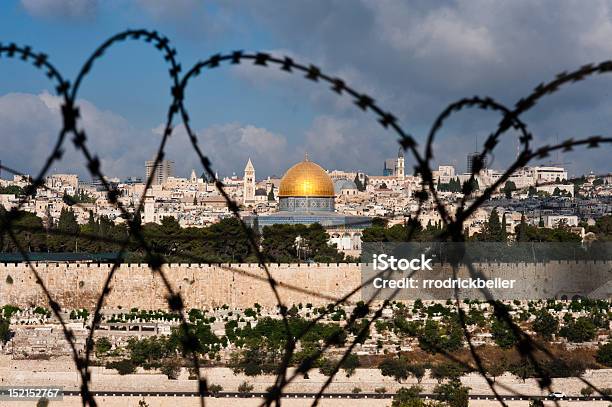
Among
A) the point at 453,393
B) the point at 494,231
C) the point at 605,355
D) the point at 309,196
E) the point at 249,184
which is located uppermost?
the point at 249,184

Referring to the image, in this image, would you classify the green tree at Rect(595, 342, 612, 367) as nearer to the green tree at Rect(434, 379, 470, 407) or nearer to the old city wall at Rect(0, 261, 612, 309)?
the green tree at Rect(434, 379, 470, 407)

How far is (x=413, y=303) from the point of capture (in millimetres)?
22734

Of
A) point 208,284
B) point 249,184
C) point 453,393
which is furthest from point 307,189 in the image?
point 249,184

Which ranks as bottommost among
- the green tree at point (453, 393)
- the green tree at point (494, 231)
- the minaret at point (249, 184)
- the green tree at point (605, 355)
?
the green tree at point (453, 393)

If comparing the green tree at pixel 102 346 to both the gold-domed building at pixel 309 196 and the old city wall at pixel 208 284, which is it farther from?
the gold-domed building at pixel 309 196

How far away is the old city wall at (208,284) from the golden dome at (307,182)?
1565 centimetres

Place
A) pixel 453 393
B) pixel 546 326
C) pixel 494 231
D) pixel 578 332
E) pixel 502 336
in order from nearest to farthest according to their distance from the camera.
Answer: pixel 453 393 → pixel 502 336 → pixel 578 332 → pixel 546 326 → pixel 494 231

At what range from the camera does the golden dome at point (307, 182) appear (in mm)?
40406

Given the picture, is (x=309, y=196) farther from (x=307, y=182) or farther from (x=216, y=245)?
(x=216, y=245)

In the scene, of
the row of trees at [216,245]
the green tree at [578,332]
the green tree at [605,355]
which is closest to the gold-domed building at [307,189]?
the row of trees at [216,245]

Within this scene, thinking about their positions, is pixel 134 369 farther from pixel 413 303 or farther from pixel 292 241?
pixel 292 241

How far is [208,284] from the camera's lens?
2452 centimetres

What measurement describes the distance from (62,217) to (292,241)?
10.8m

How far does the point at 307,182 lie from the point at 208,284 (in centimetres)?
1623
